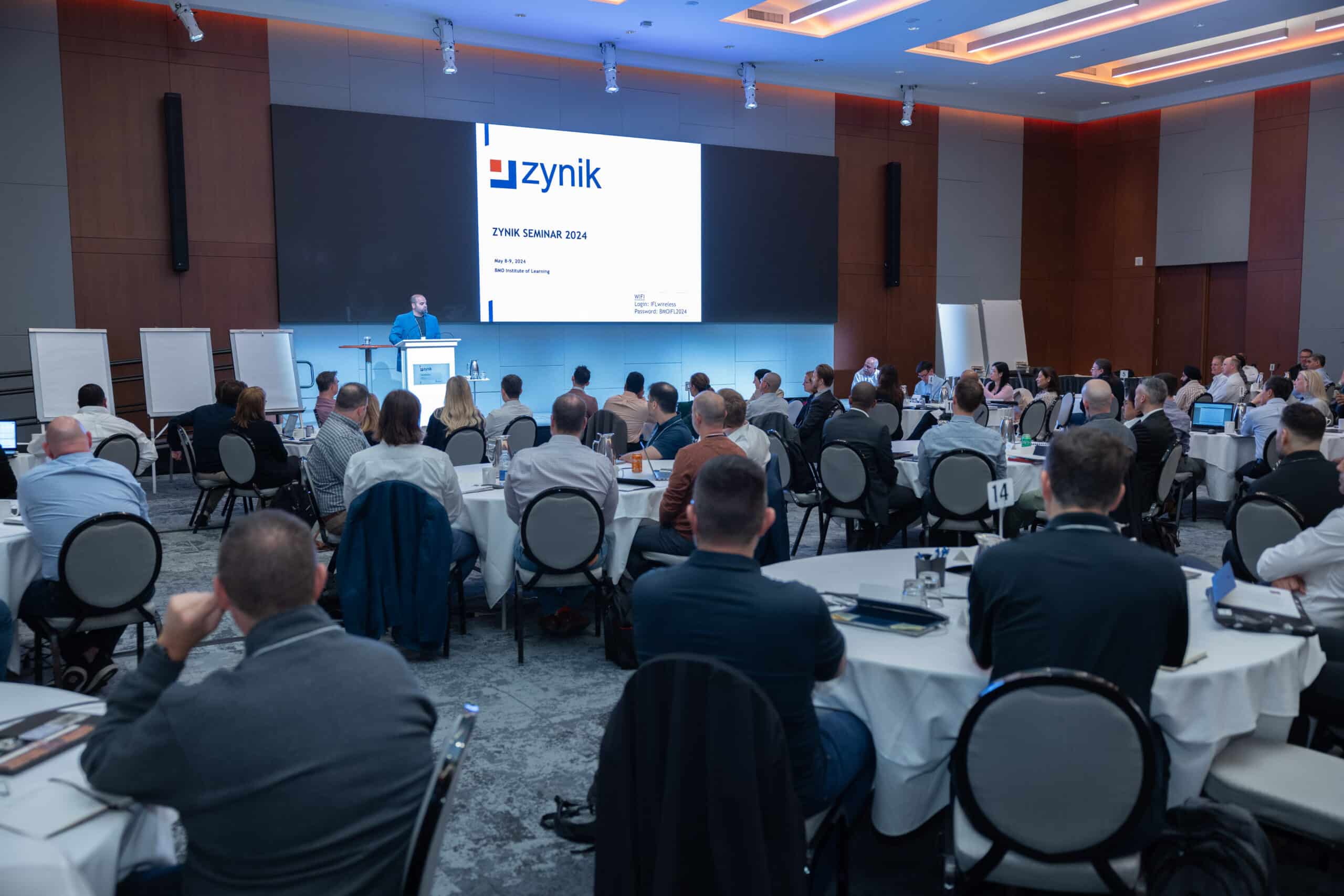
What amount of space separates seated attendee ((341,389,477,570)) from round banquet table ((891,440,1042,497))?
307 cm

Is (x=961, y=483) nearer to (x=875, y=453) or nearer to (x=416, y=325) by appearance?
(x=875, y=453)

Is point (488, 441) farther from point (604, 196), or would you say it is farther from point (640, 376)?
point (604, 196)

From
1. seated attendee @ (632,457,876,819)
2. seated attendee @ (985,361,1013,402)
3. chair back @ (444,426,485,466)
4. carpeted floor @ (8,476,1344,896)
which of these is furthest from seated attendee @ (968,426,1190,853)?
seated attendee @ (985,361,1013,402)

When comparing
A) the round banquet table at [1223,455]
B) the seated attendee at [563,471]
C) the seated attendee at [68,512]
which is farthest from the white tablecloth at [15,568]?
the round banquet table at [1223,455]

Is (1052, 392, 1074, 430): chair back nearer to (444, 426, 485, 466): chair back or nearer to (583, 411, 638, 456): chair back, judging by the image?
(583, 411, 638, 456): chair back

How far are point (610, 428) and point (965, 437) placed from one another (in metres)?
2.90

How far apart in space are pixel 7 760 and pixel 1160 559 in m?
2.38

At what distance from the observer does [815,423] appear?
841cm

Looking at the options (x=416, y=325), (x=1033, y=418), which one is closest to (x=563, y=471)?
(x=416, y=325)

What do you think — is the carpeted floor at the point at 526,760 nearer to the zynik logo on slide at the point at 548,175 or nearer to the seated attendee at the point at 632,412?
the seated attendee at the point at 632,412

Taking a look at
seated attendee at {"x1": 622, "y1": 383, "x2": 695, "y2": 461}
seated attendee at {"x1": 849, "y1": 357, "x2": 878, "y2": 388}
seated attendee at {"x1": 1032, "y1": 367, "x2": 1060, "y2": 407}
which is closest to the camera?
seated attendee at {"x1": 622, "y1": 383, "x2": 695, "y2": 461}

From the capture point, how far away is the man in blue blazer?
10.4 m

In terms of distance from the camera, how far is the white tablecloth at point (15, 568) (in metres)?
4.04

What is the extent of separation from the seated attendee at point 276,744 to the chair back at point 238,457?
609 cm
